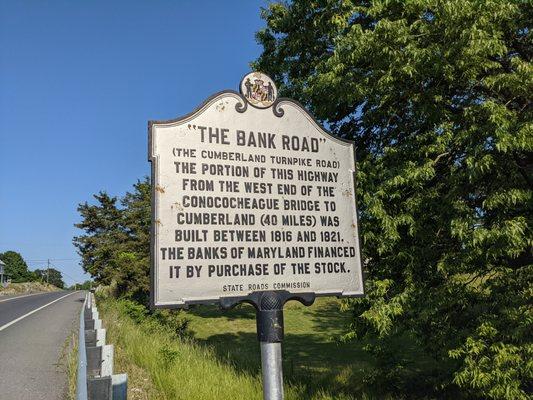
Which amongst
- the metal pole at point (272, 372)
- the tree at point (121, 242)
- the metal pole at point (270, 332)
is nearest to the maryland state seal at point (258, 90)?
the metal pole at point (270, 332)

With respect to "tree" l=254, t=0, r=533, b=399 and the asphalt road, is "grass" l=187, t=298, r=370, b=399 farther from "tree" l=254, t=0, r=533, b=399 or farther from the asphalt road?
the asphalt road

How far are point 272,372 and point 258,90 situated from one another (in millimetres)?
2199

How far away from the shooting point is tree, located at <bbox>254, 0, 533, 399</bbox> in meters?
6.34

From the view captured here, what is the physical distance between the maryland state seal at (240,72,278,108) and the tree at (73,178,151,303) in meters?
22.1

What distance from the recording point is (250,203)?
3.55m

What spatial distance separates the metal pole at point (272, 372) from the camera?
130 inches

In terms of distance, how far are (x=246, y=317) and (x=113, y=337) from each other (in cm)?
2051

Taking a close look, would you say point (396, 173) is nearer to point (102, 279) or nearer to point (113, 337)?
point (113, 337)

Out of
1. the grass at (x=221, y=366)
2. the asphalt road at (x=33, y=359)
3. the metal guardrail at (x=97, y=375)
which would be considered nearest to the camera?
the metal guardrail at (x=97, y=375)

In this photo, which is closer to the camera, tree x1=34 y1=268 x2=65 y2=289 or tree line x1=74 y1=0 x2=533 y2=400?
tree line x1=74 y1=0 x2=533 y2=400

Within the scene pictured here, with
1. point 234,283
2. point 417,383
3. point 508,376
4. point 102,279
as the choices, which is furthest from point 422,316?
point 102,279

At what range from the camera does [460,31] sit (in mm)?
6434

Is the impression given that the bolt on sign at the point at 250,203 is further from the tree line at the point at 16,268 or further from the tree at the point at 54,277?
the tree at the point at 54,277

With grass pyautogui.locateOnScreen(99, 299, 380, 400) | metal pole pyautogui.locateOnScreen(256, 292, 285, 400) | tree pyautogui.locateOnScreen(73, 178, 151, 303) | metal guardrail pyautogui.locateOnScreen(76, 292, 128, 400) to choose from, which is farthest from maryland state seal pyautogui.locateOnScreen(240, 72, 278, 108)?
tree pyautogui.locateOnScreen(73, 178, 151, 303)
